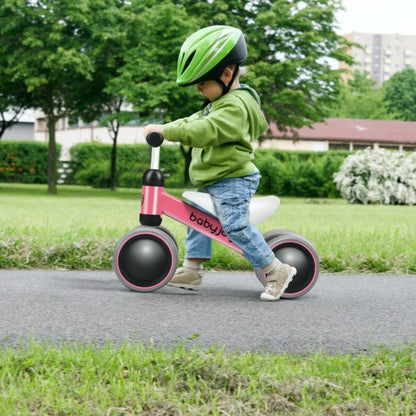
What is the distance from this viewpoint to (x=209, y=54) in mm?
4035

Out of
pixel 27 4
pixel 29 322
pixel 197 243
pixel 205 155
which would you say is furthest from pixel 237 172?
pixel 27 4

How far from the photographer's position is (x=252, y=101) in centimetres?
418

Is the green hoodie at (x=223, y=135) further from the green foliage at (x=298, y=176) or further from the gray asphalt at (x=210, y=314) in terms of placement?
the green foliage at (x=298, y=176)

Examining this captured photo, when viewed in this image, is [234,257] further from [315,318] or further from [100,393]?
[100,393]

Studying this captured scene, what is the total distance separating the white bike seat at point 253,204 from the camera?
4.20 metres

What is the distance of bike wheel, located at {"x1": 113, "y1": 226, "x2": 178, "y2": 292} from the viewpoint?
4.28 m

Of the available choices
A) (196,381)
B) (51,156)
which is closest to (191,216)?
(196,381)

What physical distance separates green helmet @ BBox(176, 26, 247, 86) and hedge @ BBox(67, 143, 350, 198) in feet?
80.6

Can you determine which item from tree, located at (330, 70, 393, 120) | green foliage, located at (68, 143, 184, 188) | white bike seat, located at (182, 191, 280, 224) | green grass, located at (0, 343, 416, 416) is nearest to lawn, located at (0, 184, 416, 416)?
green grass, located at (0, 343, 416, 416)

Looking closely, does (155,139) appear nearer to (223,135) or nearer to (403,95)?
(223,135)

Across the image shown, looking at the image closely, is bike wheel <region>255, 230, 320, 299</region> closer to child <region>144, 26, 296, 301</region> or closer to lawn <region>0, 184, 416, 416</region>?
child <region>144, 26, 296, 301</region>

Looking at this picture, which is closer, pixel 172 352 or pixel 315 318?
pixel 172 352

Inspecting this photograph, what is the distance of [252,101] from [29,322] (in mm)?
1822

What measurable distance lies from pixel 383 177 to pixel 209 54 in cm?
1854
